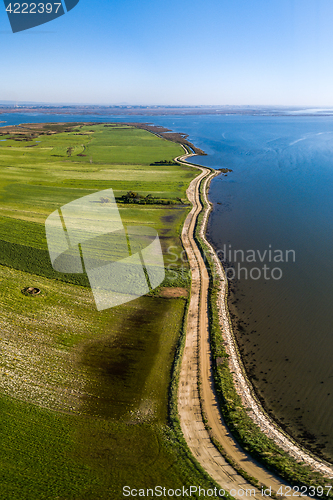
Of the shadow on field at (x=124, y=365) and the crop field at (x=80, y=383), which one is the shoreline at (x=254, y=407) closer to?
the crop field at (x=80, y=383)

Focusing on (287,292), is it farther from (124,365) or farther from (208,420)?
(124,365)

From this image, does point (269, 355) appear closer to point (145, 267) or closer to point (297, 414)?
point (297, 414)

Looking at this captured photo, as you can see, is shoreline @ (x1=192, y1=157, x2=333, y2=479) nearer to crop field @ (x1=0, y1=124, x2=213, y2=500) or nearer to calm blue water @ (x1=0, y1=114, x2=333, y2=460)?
calm blue water @ (x1=0, y1=114, x2=333, y2=460)

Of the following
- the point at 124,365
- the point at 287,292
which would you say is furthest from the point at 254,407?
the point at 287,292

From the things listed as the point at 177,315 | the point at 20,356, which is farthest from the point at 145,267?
the point at 20,356

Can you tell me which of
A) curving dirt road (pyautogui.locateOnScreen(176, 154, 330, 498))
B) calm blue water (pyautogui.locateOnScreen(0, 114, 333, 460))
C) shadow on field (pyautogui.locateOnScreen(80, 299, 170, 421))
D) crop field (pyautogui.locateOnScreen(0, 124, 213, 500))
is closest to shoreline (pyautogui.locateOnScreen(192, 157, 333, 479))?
calm blue water (pyautogui.locateOnScreen(0, 114, 333, 460))

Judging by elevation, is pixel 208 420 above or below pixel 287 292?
below
